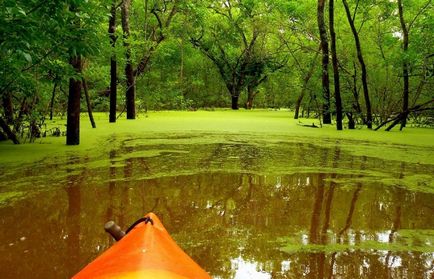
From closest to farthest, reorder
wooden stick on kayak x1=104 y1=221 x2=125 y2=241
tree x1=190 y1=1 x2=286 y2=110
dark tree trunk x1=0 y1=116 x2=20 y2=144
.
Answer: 1. wooden stick on kayak x1=104 y1=221 x2=125 y2=241
2. dark tree trunk x1=0 y1=116 x2=20 y2=144
3. tree x1=190 y1=1 x2=286 y2=110

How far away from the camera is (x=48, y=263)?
2.39m

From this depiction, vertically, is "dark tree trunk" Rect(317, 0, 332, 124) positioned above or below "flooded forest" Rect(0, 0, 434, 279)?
above

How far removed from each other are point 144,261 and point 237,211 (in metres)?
2.25

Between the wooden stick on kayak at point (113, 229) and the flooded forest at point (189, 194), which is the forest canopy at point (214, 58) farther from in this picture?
the wooden stick on kayak at point (113, 229)

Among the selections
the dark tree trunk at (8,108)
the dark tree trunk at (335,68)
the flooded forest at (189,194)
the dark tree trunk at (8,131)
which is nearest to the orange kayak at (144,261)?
the flooded forest at (189,194)

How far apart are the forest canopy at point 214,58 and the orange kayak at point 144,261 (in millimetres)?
2516

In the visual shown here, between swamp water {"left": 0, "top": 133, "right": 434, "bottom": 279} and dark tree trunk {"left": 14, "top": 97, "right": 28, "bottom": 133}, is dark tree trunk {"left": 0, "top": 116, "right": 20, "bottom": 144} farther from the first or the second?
swamp water {"left": 0, "top": 133, "right": 434, "bottom": 279}

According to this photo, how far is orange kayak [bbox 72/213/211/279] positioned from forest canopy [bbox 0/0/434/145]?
2516mm

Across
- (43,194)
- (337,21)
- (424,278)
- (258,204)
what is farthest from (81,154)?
(337,21)

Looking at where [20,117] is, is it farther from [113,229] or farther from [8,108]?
[113,229]

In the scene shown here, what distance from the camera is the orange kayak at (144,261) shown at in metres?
1.30

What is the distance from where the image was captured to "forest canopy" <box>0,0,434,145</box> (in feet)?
17.1

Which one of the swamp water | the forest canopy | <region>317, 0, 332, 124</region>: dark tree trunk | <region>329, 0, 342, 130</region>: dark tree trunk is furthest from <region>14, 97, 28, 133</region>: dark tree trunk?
<region>317, 0, 332, 124</region>: dark tree trunk

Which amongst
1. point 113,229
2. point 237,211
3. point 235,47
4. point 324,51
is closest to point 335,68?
point 324,51
